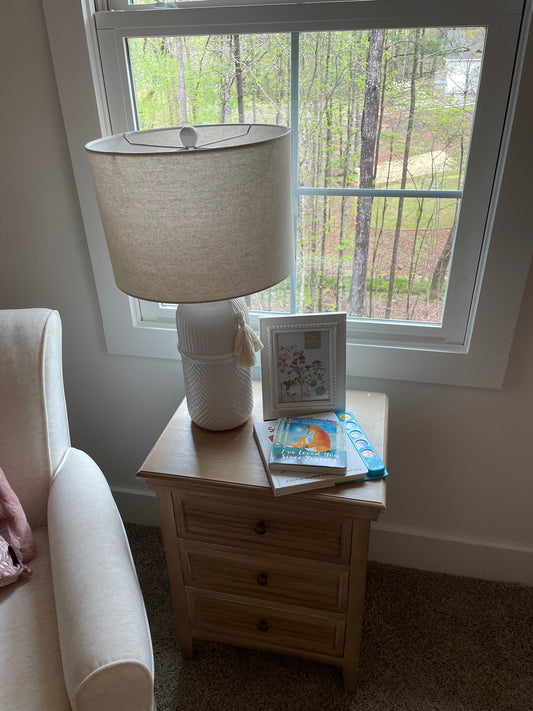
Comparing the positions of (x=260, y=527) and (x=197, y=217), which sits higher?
(x=197, y=217)

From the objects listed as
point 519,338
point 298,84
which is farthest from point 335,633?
point 298,84

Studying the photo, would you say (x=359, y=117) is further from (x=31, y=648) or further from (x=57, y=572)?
(x=31, y=648)

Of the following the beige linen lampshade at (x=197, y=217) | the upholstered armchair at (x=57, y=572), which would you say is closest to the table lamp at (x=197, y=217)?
the beige linen lampshade at (x=197, y=217)

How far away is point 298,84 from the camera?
1.17 m

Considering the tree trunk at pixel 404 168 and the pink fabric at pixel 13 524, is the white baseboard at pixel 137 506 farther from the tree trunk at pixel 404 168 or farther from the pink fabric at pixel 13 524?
the tree trunk at pixel 404 168

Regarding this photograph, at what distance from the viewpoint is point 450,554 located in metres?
1.58

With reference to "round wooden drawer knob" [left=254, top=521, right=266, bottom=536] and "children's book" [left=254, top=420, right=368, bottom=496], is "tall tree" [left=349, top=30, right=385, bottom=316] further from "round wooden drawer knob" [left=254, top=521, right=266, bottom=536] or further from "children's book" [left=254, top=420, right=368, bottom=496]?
"round wooden drawer knob" [left=254, top=521, right=266, bottom=536]

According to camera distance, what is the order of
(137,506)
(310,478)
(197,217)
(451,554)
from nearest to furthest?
(197,217)
(310,478)
(451,554)
(137,506)

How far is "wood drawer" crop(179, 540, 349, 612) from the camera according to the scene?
3.77 ft

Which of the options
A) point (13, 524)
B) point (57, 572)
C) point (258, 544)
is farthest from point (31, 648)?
point (258, 544)

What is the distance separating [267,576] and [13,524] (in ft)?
1.88

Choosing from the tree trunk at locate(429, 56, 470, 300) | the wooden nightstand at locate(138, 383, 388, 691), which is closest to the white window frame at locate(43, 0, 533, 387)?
the tree trunk at locate(429, 56, 470, 300)

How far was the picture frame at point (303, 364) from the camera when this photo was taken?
46.0 inches

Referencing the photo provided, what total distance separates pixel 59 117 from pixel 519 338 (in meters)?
1.25
